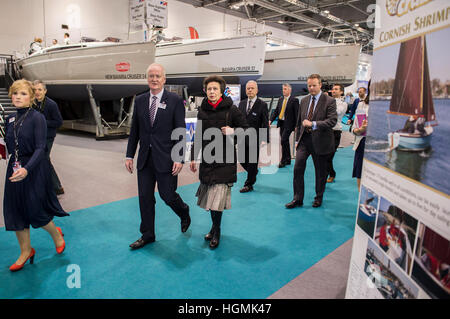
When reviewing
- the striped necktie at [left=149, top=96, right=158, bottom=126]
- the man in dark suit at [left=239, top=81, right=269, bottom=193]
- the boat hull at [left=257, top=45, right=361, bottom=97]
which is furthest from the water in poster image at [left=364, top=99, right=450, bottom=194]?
the boat hull at [left=257, top=45, right=361, bottom=97]

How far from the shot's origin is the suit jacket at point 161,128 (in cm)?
238

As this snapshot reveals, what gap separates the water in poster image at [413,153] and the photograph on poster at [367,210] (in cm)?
17

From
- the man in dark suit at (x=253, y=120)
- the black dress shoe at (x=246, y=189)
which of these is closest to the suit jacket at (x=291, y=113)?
the man in dark suit at (x=253, y=120)

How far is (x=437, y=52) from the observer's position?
103cm

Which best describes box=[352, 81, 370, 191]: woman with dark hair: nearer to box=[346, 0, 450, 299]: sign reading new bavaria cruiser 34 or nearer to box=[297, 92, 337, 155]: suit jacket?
box=[297, 92, 337, 155]: suit jacket

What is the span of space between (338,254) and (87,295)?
188 cm

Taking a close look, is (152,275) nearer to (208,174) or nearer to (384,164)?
(208,174)

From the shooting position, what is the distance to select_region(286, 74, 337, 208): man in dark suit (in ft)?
10.8

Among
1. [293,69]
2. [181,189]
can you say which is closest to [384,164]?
[181,189]

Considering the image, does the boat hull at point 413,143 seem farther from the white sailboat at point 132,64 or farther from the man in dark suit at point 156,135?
the white sailboat at point 132,64

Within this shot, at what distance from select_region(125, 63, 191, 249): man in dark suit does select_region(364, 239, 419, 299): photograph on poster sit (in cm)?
150

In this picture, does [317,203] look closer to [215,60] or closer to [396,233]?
[396,233]

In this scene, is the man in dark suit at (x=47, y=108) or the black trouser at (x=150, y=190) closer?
the black trouser at (x=150, y=190)

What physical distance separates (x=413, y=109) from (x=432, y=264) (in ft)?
1.82
